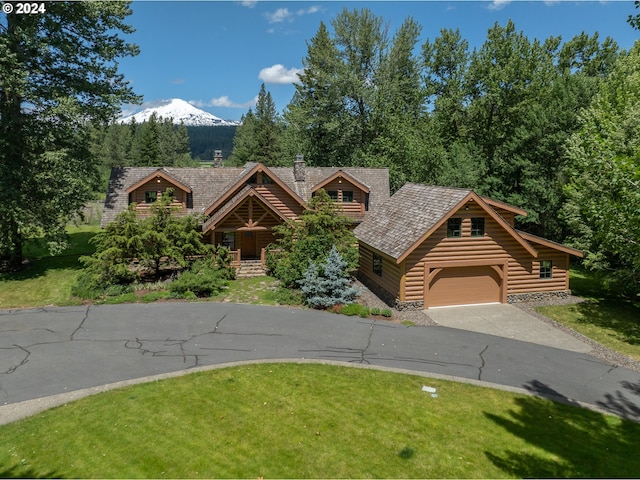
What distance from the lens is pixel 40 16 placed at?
76.2 ft

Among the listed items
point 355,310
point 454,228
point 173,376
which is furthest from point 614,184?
point 173,376

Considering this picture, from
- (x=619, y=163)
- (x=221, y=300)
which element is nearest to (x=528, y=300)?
(x=619, y=163)

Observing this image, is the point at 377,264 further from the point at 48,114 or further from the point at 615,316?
the point at 48,114

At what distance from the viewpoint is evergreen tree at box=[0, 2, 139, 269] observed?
872 inches

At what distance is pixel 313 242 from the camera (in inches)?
851

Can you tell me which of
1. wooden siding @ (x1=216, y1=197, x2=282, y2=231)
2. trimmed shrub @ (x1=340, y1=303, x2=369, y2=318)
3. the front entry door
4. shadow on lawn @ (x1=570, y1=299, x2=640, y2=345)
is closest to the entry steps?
the front entry door

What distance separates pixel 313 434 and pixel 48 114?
23.6m

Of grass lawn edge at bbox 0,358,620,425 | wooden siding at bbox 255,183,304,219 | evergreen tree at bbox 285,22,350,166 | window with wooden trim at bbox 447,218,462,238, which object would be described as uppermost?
evergreen tree at bbox 285,22,350,166

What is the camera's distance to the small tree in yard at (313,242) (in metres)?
21.6

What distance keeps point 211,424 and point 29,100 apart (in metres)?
22.9

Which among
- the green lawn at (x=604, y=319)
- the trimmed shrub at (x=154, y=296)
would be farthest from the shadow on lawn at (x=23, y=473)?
the green lawn at (x=604, y=319)

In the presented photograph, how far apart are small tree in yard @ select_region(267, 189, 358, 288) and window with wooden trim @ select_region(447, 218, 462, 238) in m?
4.99

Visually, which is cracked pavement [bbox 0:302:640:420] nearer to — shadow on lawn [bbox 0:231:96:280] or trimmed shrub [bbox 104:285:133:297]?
trimmed shrub [bbox 104:285:133:297]

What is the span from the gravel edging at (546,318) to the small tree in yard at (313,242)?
7.21ft
